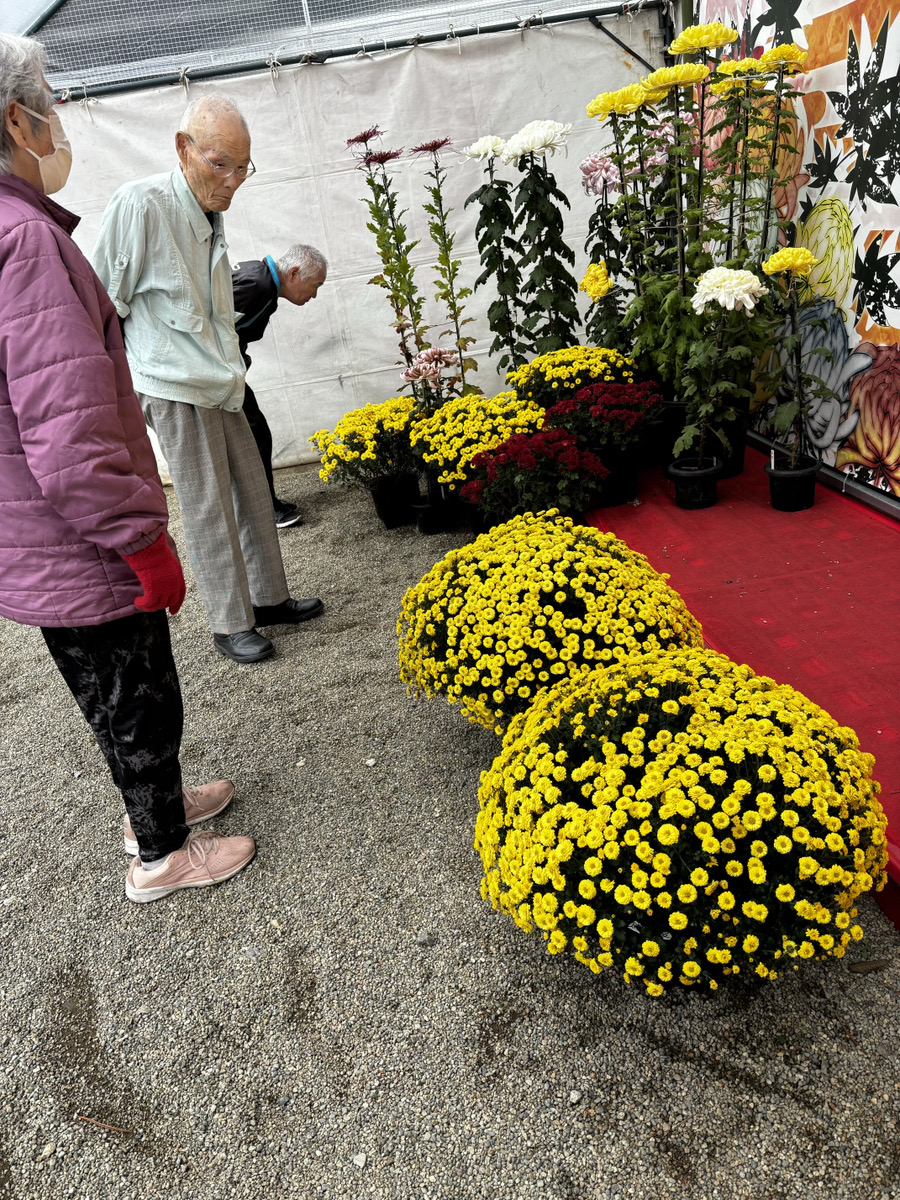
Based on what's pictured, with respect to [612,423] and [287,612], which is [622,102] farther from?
→ [287,612]

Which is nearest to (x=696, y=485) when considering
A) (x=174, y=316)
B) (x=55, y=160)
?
(x=174, y=316)

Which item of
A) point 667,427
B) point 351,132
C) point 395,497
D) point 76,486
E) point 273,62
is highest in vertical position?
point 273,62

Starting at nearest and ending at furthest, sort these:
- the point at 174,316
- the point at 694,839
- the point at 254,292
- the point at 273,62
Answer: the point at 694,839 → the point at 174,316 → the point at 254,292 → the point at 273,62

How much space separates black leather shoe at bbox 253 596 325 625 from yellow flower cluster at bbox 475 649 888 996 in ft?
7.21

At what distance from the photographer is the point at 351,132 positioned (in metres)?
5.16

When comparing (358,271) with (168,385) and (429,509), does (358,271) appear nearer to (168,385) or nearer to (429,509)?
(429,509)

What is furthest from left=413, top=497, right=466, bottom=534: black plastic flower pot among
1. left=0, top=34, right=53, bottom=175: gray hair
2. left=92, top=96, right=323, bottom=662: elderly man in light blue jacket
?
left=0, top=34, right=53, bottom=175: gray hair

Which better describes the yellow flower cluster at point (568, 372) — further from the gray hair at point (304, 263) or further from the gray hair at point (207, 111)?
the gray hair at point (207, 111)

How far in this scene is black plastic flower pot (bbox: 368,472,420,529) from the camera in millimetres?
4523

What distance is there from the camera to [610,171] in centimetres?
430

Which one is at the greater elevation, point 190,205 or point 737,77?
point 737,77

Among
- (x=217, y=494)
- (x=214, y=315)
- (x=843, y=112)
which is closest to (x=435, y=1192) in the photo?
(x=217, y=494)

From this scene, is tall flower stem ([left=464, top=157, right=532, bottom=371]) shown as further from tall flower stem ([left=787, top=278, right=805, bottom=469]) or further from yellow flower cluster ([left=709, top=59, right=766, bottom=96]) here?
tall flower stem ([left=787, top=278, right=805, bottom=469])

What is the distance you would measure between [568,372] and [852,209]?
1409 millimetres
